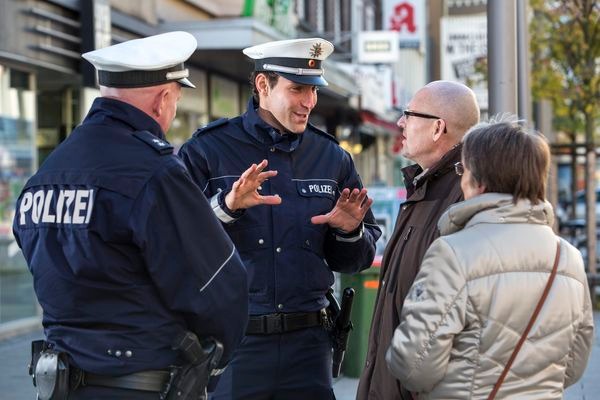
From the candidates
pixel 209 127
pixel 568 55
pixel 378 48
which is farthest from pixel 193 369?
pixel 378 48

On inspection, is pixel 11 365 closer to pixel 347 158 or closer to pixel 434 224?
pixel 347 158

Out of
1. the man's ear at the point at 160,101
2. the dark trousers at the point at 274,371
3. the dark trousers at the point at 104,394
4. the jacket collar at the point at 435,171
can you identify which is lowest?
the dark trousers at the point at 274,371

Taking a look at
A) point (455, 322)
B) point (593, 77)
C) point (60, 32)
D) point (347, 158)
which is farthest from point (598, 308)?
point (455, 322)

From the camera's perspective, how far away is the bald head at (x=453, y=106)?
3.88 meters

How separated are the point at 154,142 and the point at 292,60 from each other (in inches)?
53.3

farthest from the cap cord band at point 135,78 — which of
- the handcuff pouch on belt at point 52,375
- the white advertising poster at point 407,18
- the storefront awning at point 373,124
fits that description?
the white advertising poster at point 407,18

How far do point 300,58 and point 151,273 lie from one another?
1603 mm

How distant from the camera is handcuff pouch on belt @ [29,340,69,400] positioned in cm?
301

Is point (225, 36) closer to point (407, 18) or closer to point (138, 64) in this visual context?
point (138, 64)

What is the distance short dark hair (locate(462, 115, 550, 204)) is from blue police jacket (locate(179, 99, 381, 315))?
1.13m

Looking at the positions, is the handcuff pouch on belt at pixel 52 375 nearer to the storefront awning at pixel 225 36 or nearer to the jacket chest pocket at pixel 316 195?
the jacket chest pocket at pixel 316 195

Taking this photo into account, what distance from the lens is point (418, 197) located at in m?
3.80

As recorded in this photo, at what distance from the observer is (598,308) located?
13523 mm

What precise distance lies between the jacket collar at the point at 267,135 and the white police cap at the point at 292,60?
0.21 meters
